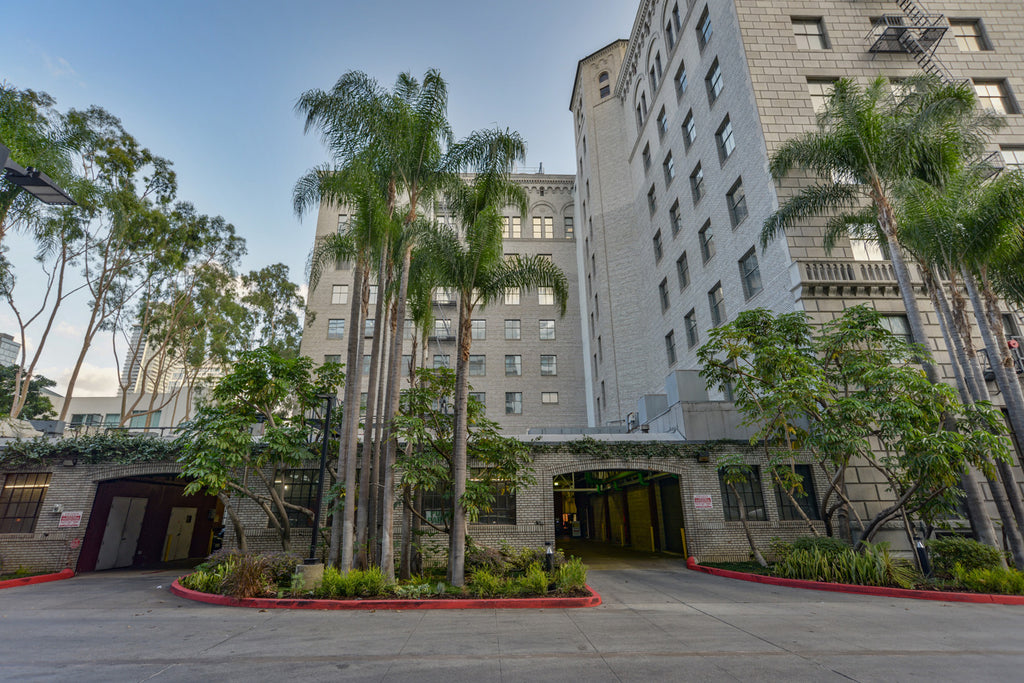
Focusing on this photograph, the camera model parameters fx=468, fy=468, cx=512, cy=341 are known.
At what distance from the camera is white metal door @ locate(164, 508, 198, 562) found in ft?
72.1

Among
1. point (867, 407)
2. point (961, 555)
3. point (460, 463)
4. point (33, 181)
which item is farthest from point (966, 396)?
point (33, 181)

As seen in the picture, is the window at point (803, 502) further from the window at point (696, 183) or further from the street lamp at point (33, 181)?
the street lamp at point (33, 181)

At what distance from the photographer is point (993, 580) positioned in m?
10.8

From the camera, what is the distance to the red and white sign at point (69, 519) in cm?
1705

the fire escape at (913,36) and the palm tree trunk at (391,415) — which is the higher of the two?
the fire escape at (913,36)

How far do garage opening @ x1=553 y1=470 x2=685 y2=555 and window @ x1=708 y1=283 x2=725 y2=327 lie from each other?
7852mm

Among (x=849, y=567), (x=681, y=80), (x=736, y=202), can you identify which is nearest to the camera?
(x=849, y=567)

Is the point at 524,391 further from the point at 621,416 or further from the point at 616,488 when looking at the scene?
the point at 616,488

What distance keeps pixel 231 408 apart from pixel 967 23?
3779cm

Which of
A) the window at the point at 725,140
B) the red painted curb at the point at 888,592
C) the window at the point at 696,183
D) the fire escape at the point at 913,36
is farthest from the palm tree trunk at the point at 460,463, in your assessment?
the fire escape at the point at 913,36

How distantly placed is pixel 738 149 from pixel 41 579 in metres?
31.0

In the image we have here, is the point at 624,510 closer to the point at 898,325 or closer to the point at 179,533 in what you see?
the point at 898,325

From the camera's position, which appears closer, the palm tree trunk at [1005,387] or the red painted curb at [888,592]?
the red painted curb at [888,592]

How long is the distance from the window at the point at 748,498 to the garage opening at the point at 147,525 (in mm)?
19499
